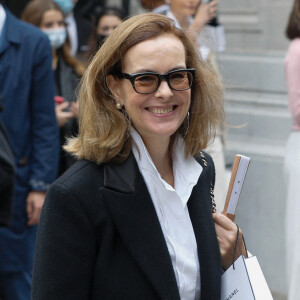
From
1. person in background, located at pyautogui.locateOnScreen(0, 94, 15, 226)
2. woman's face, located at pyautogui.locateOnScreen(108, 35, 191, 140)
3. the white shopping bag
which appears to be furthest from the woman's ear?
person in background, located at pyautogui.locateOnScreen(0, 94, 15, 226)

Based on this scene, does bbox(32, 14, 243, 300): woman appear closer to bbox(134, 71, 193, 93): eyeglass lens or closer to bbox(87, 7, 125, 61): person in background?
bbox(134, 71, 193, 93): eyeglass lens

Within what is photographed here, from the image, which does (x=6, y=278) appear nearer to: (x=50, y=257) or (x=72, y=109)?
(x=72, y=109)

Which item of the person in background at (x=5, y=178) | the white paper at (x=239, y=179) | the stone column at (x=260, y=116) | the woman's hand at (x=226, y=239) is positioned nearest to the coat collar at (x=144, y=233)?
the woman's hand at (x=226, y=239)

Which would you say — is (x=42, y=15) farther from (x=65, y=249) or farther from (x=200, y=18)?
(x=65, y=249)

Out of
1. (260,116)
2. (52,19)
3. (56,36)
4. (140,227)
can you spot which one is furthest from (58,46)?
(140,227)

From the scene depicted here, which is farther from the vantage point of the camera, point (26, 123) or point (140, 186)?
point (26, 123)

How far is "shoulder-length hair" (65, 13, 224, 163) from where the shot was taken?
2381 millimetres

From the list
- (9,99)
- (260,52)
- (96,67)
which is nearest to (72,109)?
(9,99)

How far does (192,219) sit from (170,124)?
1.07 ft

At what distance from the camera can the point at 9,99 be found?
13.5 feet

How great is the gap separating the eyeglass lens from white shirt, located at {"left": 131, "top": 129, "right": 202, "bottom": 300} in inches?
6.4

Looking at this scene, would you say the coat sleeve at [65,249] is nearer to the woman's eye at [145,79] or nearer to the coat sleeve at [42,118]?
the woman's eye at [145,79]

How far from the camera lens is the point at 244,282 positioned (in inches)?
95.3

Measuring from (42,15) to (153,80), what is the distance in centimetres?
323
